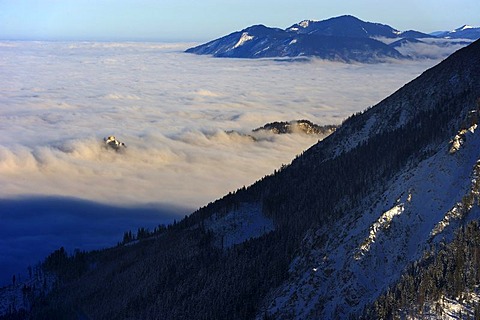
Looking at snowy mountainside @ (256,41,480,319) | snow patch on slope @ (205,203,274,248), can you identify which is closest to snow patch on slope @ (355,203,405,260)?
snowy mountainside @ (256,41,480,319)

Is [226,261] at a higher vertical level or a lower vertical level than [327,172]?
lower

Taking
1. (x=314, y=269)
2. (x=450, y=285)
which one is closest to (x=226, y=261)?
(x=314, y=269)

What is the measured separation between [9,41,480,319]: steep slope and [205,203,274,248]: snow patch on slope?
1.33 ft

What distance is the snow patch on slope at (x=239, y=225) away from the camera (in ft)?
502

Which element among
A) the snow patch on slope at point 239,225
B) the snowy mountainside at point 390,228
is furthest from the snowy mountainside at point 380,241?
the snow patch on slope at point 239,225

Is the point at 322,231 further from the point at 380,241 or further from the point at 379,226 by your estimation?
the point at 380,241

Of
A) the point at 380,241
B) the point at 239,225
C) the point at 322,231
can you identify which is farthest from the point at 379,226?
the point at 239,225

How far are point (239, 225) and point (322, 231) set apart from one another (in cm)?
4295

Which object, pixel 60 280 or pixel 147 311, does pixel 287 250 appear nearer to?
pixel 147 311

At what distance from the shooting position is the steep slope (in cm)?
9956

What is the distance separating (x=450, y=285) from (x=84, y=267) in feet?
472

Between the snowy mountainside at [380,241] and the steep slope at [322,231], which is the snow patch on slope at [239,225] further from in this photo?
the snowy mountainside at [380,241]

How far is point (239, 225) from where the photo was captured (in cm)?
16012

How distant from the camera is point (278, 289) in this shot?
112 meters
